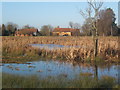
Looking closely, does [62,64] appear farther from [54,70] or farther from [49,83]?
[49,83]

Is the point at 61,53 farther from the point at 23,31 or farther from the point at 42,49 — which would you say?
the point at 23,31

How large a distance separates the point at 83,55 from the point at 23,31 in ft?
214

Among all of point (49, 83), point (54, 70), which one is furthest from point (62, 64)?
point (49, 83)

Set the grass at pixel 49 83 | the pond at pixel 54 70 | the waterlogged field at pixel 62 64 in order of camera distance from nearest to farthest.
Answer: the grass at pixel 49 83, the waterlogged field at pixel 62 64, the pond at pixel 54 70

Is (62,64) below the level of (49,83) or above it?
above

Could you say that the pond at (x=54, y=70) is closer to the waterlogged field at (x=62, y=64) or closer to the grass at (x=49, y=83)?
the waterlogged field at (x=62, y=64)

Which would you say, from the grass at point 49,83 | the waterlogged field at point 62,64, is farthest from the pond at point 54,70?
the grass at point 49,83

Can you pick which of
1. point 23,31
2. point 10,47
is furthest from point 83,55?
point 23,31

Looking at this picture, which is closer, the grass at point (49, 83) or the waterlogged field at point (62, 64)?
the grass at point (49, 83)

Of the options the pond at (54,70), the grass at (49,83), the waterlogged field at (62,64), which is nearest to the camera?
the grass at (49,83)

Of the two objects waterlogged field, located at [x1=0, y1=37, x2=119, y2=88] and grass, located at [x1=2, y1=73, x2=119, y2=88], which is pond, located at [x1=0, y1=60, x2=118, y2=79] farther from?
grass, located at [x1=2, y1=73, x2=119, y2=88]

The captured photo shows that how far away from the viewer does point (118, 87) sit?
668 centimetres

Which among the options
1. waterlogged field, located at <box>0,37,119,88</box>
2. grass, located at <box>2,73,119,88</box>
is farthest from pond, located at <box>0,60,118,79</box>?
grass, located at <box>2,73,119,88</box>

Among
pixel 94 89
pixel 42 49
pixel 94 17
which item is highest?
Answer: pixel 94 17
